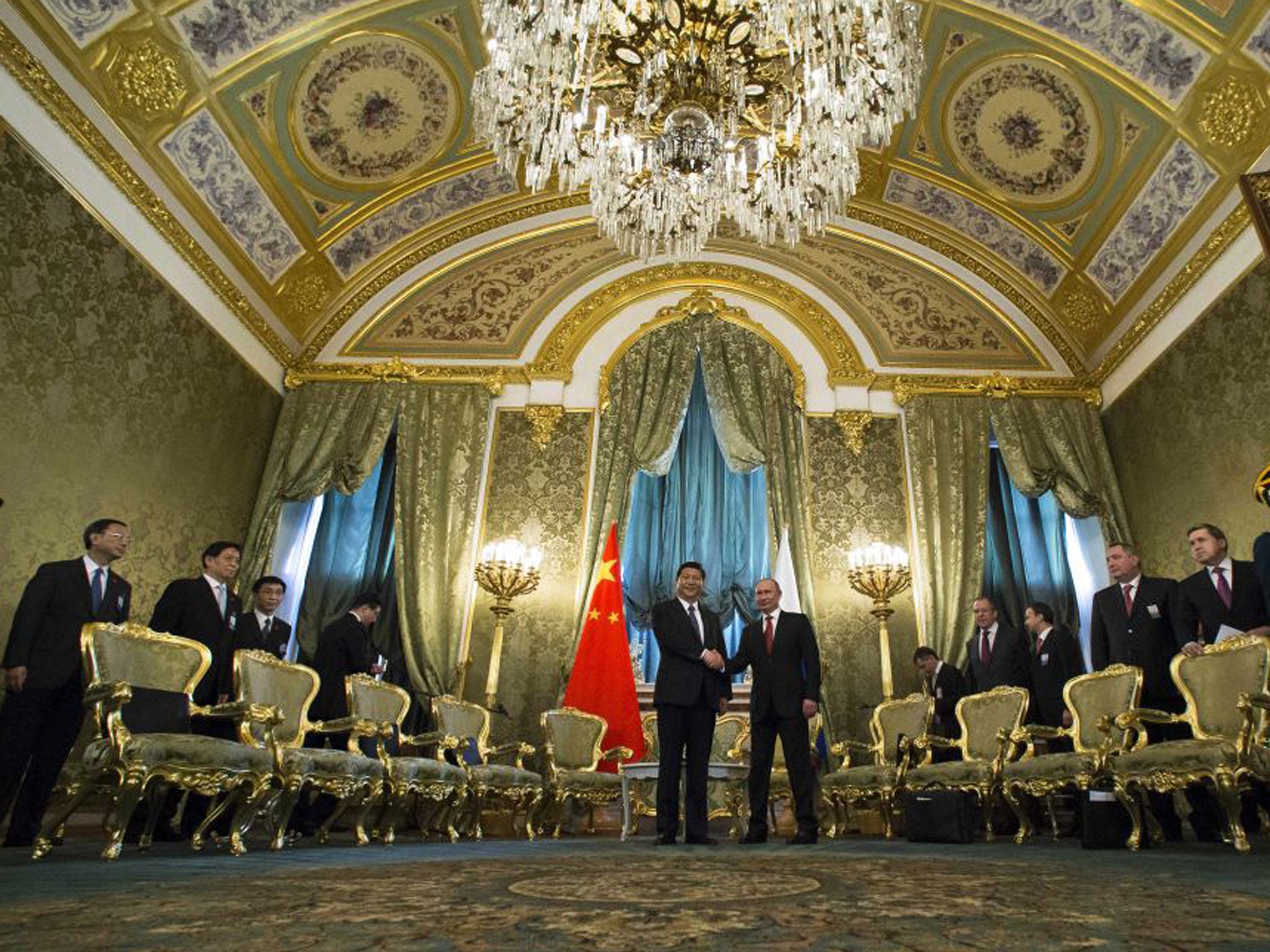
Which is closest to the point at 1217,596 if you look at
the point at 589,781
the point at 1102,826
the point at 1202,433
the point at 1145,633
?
the point at 1145,633

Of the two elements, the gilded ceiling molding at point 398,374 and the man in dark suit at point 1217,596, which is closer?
the man in dark suit at point 1217,596

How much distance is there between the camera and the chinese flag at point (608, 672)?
6754 millimetres

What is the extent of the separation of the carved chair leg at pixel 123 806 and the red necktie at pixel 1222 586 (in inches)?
195

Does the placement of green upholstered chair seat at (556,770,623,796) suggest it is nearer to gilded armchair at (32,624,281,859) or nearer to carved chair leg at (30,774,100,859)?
gilded armchair at (32,624,281,859)

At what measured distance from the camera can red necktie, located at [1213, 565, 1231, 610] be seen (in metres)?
4.50

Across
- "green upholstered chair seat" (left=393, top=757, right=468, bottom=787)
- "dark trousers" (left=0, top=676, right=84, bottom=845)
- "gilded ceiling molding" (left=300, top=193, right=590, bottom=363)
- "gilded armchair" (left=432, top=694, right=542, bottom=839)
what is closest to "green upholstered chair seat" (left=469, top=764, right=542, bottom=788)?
"gilded armchair" (left=432, top=694, right=542, bottom=839)

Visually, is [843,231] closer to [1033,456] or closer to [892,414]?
[892,414]

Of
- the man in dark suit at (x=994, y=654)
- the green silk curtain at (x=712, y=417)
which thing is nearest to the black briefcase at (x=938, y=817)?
the man in dark suit at (x=994, y=654)

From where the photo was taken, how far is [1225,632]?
4406 millimetres

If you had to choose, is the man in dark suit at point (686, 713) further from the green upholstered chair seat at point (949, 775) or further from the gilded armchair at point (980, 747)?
the green upholstered chair seat at point (949, 775)

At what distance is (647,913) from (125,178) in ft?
20.8

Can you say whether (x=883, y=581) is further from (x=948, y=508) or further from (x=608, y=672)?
(x=608, y=672)

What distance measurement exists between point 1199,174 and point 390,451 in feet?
23.5

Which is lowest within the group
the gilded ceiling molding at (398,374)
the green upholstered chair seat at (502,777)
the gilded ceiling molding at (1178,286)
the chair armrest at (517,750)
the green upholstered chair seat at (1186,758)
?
the green upholstered chair seat at (502,777)
